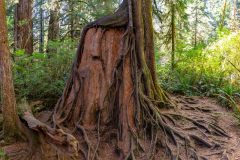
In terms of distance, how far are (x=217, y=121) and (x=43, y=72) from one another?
456 cm

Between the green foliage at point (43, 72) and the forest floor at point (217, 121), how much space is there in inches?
30.4

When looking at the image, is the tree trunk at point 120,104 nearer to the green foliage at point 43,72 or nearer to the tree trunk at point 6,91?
the tree trunk at point 6,91

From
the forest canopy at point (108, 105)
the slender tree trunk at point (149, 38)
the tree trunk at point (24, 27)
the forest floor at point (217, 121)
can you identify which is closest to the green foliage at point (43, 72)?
the forest canopy at point (108, 105)

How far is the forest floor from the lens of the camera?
6.31 meters

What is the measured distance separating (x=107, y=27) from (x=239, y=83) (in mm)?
5226

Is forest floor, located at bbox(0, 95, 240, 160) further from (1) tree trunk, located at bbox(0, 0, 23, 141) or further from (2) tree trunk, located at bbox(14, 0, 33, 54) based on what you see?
(2) tree trunk, located at bbox(14, 0, 33, 54)

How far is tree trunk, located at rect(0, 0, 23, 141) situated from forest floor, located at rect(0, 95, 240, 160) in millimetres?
296

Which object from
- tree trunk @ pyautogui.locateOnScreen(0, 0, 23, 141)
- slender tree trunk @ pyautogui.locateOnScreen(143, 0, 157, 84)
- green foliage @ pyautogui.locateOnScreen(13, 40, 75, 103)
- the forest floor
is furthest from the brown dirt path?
tree trunk @ pyautogui.locateOnScreen(0, 0, 23, 141)

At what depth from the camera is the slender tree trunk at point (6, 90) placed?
572 centimetres

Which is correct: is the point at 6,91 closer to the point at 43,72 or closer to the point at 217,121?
the point at 43,72

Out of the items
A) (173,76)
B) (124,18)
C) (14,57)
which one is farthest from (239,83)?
(14,57)

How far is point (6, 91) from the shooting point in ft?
19.4

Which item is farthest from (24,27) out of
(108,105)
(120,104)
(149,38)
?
(120,104)

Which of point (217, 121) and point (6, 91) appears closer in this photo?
point (6, 91)
